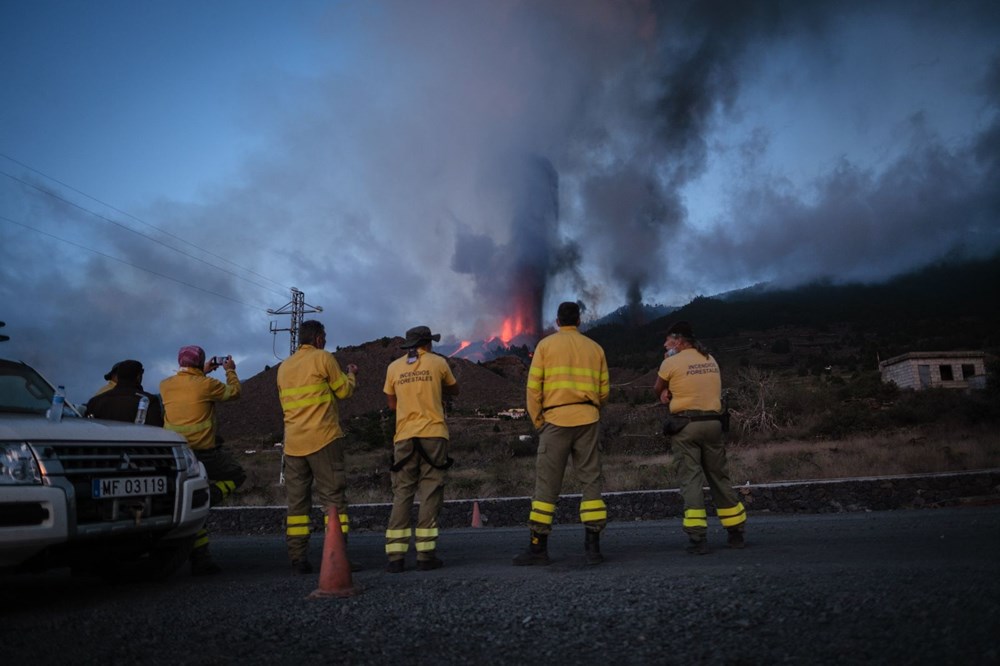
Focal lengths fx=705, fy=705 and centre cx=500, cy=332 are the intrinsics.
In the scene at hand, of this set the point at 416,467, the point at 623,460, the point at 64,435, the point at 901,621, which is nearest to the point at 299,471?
the point at 416,467

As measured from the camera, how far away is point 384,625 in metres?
3.83

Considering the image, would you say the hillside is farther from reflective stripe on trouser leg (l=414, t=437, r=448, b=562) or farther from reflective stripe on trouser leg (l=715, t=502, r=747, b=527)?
reflective stripe on trouser leg (l=414, t=437, r=448, b=562)

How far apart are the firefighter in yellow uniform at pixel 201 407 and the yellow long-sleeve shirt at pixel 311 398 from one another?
0.83 meters

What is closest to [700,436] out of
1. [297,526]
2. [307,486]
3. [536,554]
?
[536,554]

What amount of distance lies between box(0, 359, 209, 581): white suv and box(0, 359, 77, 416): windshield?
1 centimetres

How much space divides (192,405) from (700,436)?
16.3 feet

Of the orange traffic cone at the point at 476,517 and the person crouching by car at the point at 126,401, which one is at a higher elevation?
the person crouching by car at the point at 126,401

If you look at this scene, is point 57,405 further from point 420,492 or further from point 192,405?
point 420,492

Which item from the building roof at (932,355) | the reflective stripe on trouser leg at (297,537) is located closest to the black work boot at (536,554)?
the reflective stripe on trouser leg at (297,537)

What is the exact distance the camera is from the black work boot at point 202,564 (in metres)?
6.57

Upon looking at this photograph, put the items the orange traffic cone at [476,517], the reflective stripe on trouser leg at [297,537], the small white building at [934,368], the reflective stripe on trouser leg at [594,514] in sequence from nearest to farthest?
the reflective stripe on trouser leg at [594,514] → the reflective stripe on trouser leg at [297,537] → the orange traffic cone at [476,517] → the small white building at [934,368]

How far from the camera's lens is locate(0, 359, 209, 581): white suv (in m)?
4.43

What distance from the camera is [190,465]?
595 centimetres

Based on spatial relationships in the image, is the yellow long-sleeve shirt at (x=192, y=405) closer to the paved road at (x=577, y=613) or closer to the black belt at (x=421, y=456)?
the paved road at (x=577, y=613)
